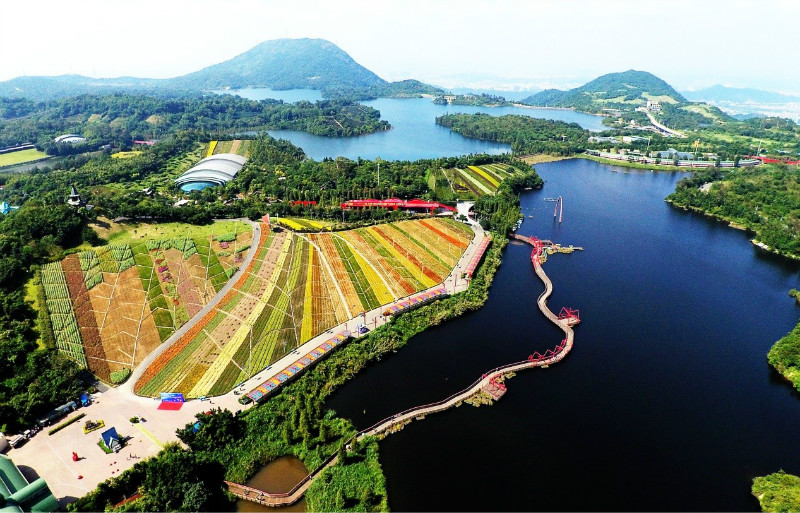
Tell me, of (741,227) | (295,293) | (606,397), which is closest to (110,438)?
(295,293)

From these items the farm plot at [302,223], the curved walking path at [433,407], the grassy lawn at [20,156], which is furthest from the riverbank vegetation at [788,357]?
the grassy lawn at [20,156]

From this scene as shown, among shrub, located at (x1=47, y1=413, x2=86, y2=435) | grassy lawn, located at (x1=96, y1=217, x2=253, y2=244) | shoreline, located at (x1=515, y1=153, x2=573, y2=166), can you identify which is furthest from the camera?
shoreline, located at (x1=515, y1=153, x2=573, y2=166)

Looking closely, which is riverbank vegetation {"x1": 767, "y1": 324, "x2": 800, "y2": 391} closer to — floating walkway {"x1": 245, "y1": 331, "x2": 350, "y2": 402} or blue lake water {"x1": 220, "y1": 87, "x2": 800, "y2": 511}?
blue lake water {"x1": 220, "y1": 87, "x2": 800, "y2": 511}

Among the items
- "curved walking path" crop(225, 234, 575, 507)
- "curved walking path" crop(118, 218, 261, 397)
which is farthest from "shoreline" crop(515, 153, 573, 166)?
"curved walking path" crop(118, 218, 261, 397)

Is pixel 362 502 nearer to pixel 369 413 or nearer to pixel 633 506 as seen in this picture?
pixel 369 413

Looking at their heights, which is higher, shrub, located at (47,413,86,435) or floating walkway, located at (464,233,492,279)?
floating walkway, located at (464,233,492,279)

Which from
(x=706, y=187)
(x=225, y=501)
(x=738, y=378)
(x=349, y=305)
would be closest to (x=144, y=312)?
(x=349, y=305)
